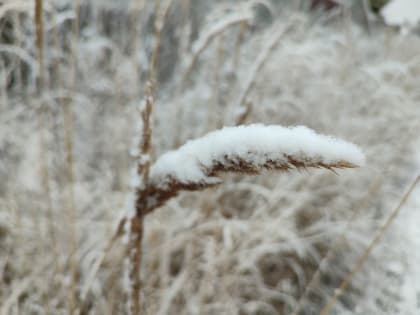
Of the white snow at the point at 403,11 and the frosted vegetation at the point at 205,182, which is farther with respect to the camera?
the white snow at the point at 403,11

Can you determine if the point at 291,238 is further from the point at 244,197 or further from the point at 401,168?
the point at 401,168

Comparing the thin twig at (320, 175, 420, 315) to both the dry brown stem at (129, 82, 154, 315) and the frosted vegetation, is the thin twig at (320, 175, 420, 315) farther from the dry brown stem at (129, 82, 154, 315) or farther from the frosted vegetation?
the dry brown stem at (129, 82, 154, 315)

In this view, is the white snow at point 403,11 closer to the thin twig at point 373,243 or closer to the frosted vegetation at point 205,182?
the frosted vegetation at point 205,182

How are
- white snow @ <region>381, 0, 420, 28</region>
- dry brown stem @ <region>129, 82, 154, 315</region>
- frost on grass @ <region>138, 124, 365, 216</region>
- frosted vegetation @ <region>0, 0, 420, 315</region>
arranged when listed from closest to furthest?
1. frost on grass @ <region>138, 124, 365, 216</region>
2. dry brown stem @ <region>129, 82, 154, 315</region>
3. frosted vegetation @ <region>0, 0, 420, 315</region>
4. white snow @ <region>381, 0, 420, 28</region>

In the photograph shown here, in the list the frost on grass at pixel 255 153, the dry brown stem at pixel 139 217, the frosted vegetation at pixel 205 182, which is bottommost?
the frosted vegetation at pixel 205 182

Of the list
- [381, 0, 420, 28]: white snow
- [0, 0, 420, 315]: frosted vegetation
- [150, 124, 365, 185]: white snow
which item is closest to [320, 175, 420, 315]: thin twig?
[0, 0, 420, 315]: frosted vegetation

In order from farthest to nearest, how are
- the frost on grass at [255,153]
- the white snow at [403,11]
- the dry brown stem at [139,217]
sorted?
the white snow at [403,11]
the dry brown stem at [139,217]
the frost on grass at [255,153]

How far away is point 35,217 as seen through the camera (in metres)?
0.89

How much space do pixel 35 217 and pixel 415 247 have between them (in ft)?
3.18

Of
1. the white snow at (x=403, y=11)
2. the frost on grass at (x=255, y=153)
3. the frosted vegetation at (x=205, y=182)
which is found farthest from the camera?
the white snow at (x=403, y=11)

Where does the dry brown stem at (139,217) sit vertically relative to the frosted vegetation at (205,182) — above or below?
above

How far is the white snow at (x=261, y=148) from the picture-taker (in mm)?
162

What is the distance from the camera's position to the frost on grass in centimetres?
16

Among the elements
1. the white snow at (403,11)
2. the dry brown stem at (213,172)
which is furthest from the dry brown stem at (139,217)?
the white snow at (403,11)
